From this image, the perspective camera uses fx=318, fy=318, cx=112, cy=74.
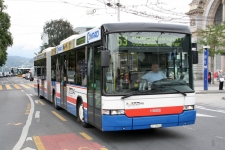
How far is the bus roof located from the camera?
7113 millimetres

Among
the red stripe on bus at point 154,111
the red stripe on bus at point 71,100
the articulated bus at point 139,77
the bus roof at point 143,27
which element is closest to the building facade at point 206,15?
the red stripe on bus at point 71,100

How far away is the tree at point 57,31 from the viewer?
231 ft

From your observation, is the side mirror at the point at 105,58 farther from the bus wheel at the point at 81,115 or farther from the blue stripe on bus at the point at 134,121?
the bus wheel at the point at 81,115

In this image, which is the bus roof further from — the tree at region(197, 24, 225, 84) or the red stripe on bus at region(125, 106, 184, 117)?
the tree at region(197, 24, 225, 84)

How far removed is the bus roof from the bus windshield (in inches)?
3.6

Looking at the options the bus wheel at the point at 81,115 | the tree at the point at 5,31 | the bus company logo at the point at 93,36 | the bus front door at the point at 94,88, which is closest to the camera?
the bus front door at the point at 94,88

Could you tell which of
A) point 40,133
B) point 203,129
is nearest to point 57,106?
point 40,133

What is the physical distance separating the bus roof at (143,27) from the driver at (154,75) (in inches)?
33.6

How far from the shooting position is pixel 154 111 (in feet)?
23.6

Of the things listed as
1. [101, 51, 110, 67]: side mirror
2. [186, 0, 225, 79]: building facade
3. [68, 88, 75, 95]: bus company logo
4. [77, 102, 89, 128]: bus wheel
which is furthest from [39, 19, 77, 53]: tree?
[101, 51, 110, 67]: side mirror

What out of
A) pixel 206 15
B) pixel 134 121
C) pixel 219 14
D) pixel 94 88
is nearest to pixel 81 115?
pixel 94 88

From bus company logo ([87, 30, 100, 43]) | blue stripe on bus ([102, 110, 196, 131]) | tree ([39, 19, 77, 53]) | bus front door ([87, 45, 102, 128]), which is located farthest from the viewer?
tree ([39, 19, 77, 53])

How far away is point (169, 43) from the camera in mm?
7434

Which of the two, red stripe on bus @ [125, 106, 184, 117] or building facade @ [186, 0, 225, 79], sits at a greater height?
building facade @ [186, 0, 225, 79]
